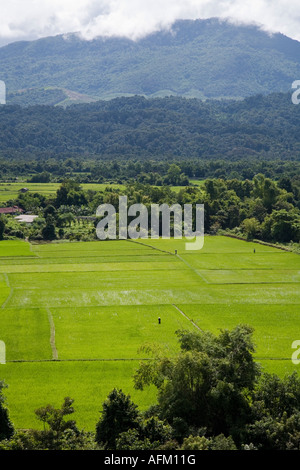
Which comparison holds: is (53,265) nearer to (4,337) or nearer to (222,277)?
(222,277)

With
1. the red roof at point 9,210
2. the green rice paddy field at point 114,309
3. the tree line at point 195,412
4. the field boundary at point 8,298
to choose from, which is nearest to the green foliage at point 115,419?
the tree line at point 195,412

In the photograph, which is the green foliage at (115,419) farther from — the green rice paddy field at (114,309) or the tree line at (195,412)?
the green rice paddy field at (114,309)

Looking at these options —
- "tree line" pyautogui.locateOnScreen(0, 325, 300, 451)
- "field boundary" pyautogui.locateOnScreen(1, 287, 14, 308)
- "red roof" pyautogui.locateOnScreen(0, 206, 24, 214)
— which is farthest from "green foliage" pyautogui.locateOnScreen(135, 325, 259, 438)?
"red roof" pyautogui.locateOnScreen(0, 206, 24, 214)

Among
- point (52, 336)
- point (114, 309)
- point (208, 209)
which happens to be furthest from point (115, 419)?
point (208, 209)

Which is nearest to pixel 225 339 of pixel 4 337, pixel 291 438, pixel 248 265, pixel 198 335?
pixel 198 335

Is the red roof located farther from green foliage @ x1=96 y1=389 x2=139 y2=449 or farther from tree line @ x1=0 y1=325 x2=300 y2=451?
green foliage @ x1=96 y1=389 x2=139 y2=449

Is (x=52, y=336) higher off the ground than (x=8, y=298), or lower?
lower

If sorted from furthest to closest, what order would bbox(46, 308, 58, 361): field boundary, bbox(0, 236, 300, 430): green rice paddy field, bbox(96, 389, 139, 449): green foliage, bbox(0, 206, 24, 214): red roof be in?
bbox(0, 206, 24, 214): red roof < bbox(46, 308, 58, 361): field boundary < bbox(0, 236, 300, 430): green rice paddy field < bbox(96, 389, 139, 449): green foliage

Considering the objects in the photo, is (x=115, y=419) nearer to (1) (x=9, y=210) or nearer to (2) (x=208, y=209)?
(2) (x=208, y=209)
